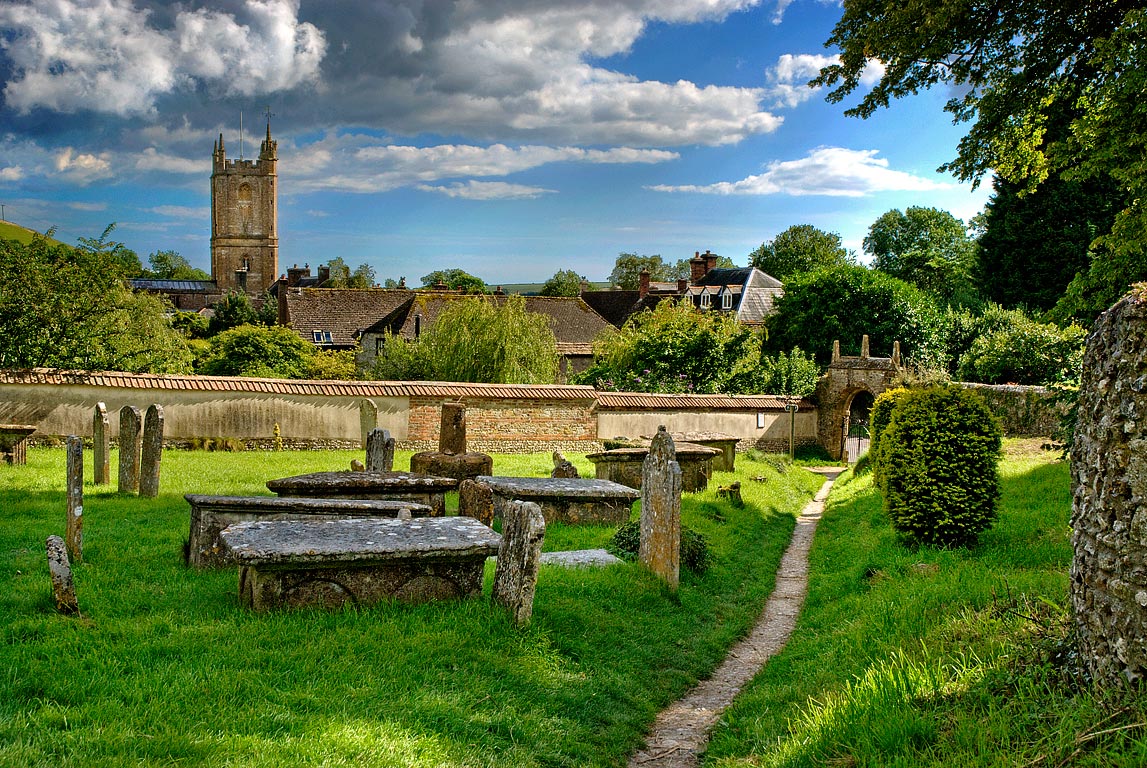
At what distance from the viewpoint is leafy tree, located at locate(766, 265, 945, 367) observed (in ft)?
113

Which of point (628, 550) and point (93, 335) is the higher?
point (93, 335)

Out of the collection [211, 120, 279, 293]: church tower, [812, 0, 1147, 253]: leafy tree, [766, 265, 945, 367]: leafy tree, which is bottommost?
[766, 265, 945, 367]: leafy tree

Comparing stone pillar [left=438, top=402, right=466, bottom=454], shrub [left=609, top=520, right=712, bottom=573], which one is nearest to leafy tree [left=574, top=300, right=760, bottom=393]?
stone pillar [left=438, top=402, right=466, bottom=454]

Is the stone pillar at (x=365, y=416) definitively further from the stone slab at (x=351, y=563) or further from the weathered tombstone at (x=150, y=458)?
the stone slab at (x=351, y=563)

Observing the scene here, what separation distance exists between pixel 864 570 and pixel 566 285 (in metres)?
95.8

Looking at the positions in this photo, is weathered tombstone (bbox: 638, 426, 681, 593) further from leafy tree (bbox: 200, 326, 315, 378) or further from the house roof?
the house roof

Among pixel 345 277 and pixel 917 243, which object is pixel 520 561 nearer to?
pixel 917 243

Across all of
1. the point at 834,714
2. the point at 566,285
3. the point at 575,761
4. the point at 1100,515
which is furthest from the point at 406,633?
the point at 566,285

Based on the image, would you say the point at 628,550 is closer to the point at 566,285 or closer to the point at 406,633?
the point at 406,633

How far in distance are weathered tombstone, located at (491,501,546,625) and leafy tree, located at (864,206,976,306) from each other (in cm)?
5132

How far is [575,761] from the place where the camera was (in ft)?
17.1

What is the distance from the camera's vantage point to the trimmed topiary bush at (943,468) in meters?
10.3

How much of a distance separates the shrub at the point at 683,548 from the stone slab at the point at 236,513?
2798 mm

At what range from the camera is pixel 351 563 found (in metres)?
6.68
